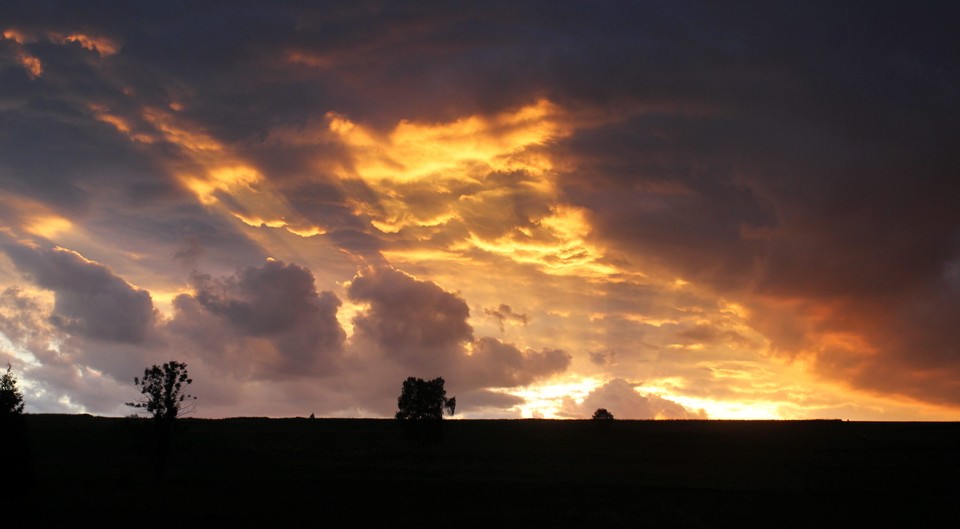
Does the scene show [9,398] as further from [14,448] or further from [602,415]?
[602,415]

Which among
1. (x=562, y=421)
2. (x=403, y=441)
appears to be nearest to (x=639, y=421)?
(x=562, y=421)

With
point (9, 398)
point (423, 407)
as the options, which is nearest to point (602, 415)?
point (423, 407)

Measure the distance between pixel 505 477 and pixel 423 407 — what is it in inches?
1626

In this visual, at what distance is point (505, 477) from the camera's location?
Result: 2837 inches

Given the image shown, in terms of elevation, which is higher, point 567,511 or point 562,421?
point 562,421

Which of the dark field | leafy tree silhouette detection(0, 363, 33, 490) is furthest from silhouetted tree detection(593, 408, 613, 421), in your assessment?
leafy tree silhouette detection(0, 363, 33, 490)

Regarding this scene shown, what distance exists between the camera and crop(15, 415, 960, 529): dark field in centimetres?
4766

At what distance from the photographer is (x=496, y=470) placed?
79562mm

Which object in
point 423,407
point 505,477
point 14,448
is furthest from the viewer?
point 423,407

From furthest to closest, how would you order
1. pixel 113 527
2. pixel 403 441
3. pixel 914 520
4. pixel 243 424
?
1. pixel 243 424
2. pixel 403 441
3. pixel 914 520
4. pixel 113 527

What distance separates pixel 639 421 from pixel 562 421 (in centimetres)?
1677

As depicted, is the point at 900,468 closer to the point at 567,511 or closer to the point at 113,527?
the point at 567,511

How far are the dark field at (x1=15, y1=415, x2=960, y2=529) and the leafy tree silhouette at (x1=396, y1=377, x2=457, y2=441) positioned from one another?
256cm

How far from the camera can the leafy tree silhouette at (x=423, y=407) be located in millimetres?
111000
